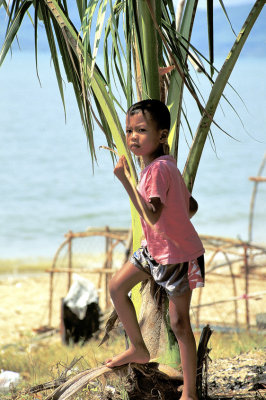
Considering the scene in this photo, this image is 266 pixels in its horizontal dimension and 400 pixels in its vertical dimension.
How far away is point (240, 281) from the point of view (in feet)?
31.8

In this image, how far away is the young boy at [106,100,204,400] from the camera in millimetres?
2182

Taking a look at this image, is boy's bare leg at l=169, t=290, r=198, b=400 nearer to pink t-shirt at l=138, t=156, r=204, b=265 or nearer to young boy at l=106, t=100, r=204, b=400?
young boy at l=106, t=100, r=204, b=400

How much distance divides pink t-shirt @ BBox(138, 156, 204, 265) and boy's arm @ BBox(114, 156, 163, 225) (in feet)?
0.18

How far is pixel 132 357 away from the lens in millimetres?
2426

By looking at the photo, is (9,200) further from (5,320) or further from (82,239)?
(82,239)

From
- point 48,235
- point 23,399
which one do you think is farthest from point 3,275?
point 23,399

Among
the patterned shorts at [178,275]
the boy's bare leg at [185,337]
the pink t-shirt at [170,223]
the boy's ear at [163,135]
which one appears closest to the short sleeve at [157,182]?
the pink t-shirt at [170,223]

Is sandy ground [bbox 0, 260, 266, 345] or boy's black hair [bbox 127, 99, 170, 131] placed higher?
boy's black hair [bbox 127, 99, 170, 131]

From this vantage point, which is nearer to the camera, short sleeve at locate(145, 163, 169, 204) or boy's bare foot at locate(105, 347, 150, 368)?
short sleeve at locate(145, 163, 169, 204)

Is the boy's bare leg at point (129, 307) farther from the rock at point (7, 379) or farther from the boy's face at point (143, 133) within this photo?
the rock at point (7, 379)

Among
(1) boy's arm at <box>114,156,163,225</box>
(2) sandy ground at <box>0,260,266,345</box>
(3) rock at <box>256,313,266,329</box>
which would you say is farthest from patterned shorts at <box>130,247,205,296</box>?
(2) sandy ground at <box>0,260,266,345</box>

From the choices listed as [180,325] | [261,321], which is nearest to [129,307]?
[180,325]

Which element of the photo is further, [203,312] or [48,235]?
[48,235]

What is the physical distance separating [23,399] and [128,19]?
176cm
